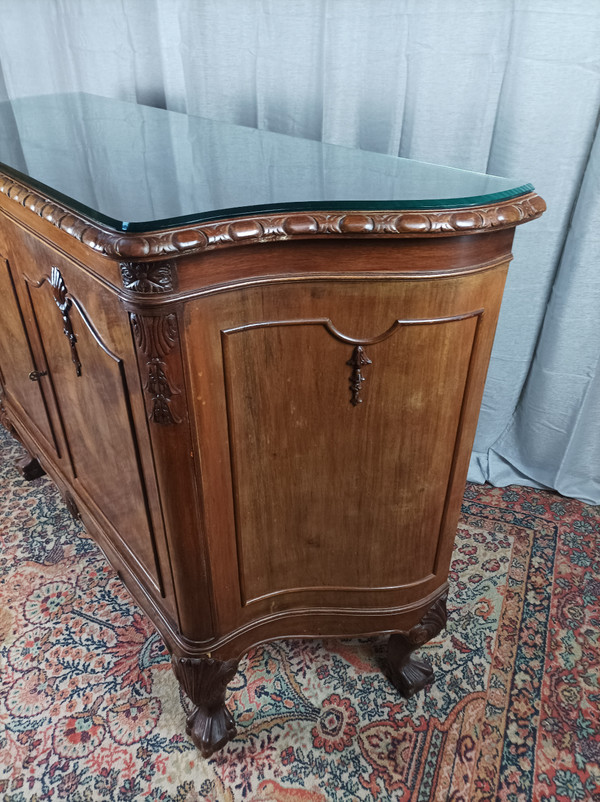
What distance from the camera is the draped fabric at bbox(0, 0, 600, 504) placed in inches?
43.4

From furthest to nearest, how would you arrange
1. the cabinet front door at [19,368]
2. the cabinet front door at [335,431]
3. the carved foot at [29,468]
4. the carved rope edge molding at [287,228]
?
the carved foot at [29,468]
the cabinet front door at [19,368]
the cabinet front door at [335,431]
the carved rope edge molding at [287,228]

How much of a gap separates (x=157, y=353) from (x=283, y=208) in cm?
20

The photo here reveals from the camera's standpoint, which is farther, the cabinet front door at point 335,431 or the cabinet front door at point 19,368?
the cabinet front door at point 19,368

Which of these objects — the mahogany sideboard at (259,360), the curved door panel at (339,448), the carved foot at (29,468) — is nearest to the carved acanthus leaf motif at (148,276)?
the mahogany sideboard at (259,360)

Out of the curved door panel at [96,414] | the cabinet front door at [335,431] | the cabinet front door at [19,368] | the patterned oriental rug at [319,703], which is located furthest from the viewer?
the cabinet front door at [19,368]

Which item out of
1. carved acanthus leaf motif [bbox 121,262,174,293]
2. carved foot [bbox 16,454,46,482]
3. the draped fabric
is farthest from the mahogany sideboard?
carved foot [bbox 16,454,46,482]

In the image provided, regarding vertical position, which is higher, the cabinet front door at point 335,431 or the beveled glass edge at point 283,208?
the beveled glass edge at point 283,208

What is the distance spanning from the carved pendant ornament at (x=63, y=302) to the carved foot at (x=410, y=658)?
2.25 ft

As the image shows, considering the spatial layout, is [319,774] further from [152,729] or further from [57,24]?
[57,24]

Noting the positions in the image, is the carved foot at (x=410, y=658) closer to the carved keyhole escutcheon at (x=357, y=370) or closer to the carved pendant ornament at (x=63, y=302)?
the carved keyhole escutcheon at (x=357, y=370)

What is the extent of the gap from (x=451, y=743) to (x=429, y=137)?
3.65 ft

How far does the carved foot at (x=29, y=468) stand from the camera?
1.57 meters

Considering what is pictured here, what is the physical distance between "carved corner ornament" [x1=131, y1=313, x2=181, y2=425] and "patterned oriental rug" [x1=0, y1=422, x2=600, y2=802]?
612mm

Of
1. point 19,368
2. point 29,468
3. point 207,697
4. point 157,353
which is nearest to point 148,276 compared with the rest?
point 157,353
